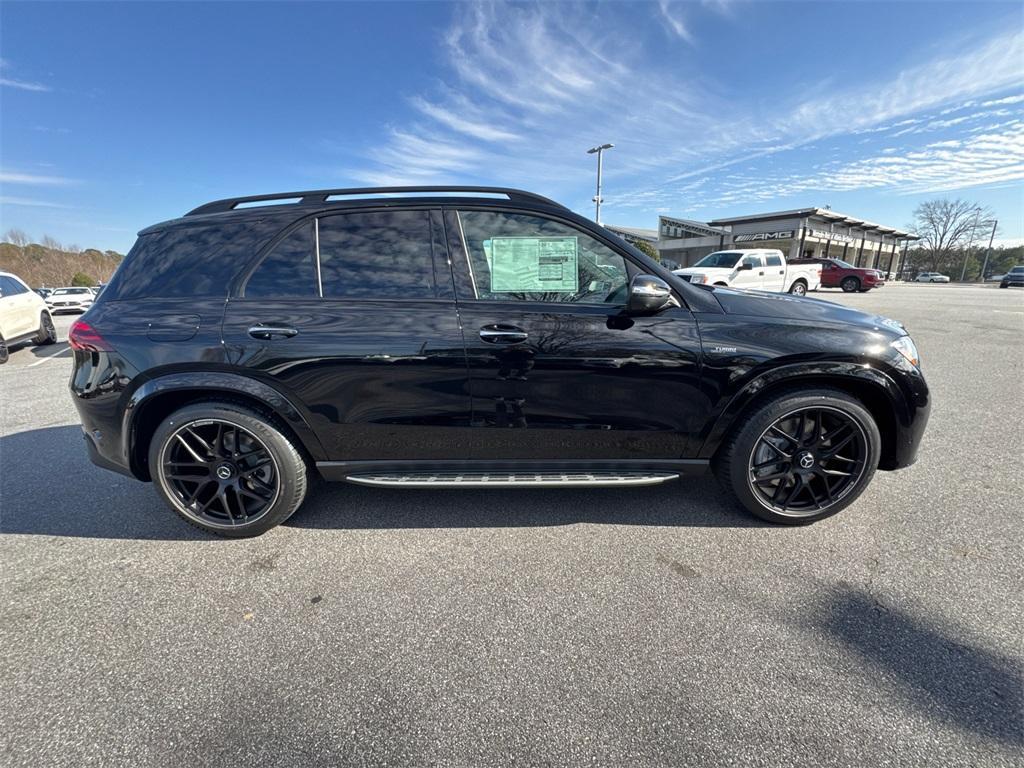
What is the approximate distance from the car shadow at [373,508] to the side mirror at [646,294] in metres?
1.28

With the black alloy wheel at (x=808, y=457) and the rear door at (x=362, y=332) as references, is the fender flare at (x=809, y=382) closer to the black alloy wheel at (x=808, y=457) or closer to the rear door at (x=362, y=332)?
the black alloy wheel at (x=808, y=457)

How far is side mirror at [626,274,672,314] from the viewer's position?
2215 mm

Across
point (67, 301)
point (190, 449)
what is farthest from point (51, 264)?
point (190, 449)

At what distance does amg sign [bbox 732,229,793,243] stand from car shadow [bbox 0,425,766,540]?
4888cm

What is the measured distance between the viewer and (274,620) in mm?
1944

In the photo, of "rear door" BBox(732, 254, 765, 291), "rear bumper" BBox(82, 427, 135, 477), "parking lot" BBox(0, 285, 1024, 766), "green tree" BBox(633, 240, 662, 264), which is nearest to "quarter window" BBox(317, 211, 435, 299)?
"green tree" BBox(633, 240, 662, 264)

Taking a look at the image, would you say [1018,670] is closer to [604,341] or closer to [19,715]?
[604,341]

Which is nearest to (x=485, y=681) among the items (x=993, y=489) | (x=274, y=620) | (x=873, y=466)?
(x=274, y=620)

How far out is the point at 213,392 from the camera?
246cm

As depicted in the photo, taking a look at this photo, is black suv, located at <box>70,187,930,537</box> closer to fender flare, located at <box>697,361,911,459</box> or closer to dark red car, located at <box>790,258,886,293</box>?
fender flare, located at <box>697,361,911,459</box>

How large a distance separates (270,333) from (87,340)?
3.47 ft

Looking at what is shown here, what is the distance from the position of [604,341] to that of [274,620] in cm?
204

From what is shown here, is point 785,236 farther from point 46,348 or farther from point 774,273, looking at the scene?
point 46,348

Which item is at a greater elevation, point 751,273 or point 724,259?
point 724,259
